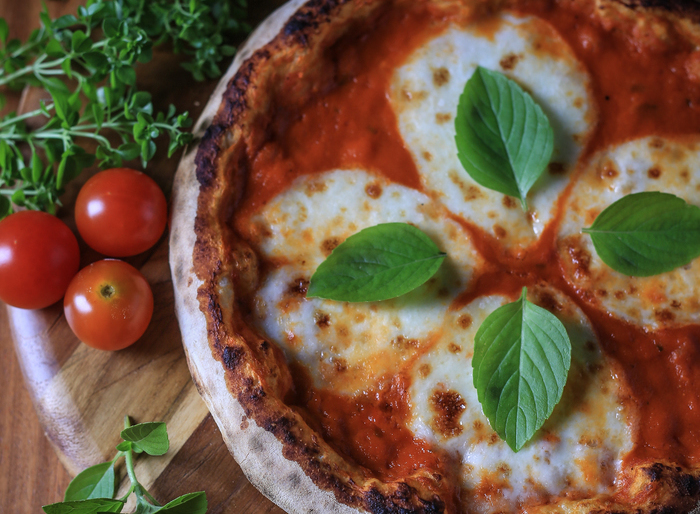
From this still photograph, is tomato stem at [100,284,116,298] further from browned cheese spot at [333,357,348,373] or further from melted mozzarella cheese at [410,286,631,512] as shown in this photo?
melted mozzarella cheese at [410,286,631,512]

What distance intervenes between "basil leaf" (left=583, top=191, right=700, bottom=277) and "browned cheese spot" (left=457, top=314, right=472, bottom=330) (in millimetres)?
445

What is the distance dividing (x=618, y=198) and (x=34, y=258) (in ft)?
6.39

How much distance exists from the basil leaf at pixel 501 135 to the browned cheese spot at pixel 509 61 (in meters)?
0.15

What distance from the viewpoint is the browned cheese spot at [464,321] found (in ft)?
6.42

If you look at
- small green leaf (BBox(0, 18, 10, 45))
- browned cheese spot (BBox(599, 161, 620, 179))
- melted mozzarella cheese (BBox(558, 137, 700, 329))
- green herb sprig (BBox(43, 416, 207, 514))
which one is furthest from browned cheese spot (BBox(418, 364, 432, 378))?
small green leaf (BBox(0, 18, 10, 45))

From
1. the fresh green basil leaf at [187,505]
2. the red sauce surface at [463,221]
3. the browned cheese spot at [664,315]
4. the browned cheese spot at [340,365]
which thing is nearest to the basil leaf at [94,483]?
the fresh green basil leaf at [187,505]

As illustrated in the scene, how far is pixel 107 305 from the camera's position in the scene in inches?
77.9

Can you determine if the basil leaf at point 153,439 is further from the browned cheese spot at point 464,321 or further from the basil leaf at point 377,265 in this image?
the browned cheese spot at point 464,321

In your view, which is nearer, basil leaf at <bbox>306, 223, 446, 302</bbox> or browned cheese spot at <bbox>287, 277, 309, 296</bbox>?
basil leaf at <bbox>306, 223, 446, 302</bbox>

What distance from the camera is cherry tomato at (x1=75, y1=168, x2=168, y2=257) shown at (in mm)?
2066

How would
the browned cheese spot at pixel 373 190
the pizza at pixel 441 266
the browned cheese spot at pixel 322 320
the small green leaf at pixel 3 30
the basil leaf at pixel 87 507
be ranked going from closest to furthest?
the basil leaf at pixel 87 507 < the pizza at pixel 441 266 < the browned cheese spot at pixel 322 320 < the browned cheese spot at pixel 373 190 < the small green leaf at pixel 3 30

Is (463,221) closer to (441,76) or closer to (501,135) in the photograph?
(501,135)

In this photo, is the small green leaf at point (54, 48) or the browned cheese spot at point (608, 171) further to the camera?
the small green leaf at point (54, 48)

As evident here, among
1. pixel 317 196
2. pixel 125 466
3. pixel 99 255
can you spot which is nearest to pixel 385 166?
pixel 317 196
